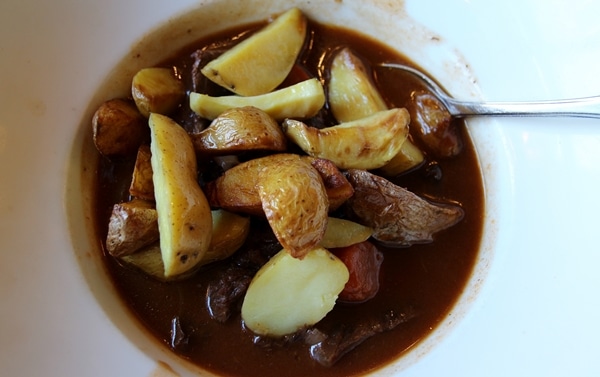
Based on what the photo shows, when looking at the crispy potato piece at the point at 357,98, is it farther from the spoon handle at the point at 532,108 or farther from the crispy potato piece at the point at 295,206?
the crispy potato piece at the point at 295,206

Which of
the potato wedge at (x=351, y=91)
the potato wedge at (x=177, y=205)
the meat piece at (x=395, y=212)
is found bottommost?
the meat piece at (x=395, y=212)

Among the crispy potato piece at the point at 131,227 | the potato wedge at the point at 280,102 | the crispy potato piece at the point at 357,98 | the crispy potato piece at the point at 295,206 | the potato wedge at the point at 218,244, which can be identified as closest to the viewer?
the crispy potato piece at the point at 295,206

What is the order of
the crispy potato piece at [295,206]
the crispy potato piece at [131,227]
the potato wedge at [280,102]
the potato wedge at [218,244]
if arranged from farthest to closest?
the potato wedge at [280,102]
the potato wedge at [218,244]
the crispy potato piece at [131,227]
the crispy potato piece at [295,206]

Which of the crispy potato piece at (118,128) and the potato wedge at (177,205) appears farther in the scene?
the crispy potato piece at (118,128)

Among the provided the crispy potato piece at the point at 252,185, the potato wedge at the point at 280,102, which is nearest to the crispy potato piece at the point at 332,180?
the crispy potato piece at the point at 252,185

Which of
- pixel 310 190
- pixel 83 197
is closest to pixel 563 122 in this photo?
pixel 310 190

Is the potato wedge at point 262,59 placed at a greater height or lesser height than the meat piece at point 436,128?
greater

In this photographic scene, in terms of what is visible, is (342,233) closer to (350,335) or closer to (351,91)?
(350,335)
